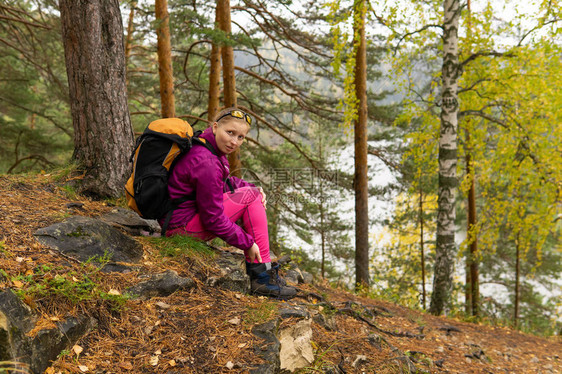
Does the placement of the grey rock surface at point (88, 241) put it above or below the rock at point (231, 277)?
above

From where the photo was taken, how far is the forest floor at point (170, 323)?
2.01 m

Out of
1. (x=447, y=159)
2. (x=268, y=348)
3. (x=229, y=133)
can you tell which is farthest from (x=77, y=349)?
(x=447, y=159)

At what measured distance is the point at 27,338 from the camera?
172cm

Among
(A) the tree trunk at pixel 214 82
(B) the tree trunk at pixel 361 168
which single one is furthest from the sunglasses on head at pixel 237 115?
(B) the tree trunk at pixel 361 168

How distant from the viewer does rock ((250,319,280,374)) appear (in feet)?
7.01

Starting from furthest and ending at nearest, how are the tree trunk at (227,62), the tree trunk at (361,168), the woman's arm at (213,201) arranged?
the tree trunk at (361,168) < the tree trunk at (227,62) < the woman's arm at (213,201)

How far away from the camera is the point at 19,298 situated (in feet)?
6.14

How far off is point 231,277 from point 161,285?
604 millimetres

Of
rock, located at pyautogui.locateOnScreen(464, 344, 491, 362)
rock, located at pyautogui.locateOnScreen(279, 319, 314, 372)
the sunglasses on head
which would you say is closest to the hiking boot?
rock, located at pyautogui.locateOnScreen(279, 319, 314, 372)

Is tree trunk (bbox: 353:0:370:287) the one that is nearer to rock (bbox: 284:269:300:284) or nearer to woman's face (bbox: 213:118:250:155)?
rock (bbox: 284:269:300:284)

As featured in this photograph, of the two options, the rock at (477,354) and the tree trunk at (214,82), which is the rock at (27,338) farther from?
the tree trunk at (214,82)

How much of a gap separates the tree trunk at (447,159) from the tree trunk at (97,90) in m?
5.44

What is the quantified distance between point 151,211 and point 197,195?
456 mm

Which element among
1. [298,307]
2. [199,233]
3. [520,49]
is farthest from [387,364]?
[520,49]
